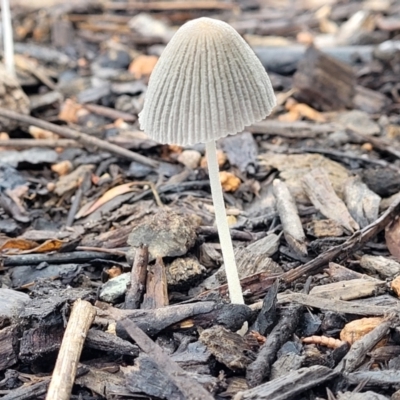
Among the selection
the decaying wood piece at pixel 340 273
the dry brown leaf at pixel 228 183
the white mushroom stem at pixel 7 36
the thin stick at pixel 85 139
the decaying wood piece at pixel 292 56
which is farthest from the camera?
the decaying wood piece at pixel 292 56

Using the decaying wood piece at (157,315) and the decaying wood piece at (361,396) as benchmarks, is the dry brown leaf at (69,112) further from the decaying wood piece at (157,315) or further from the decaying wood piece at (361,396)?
the decaying wood piece at (361,396)

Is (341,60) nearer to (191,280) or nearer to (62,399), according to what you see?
(191,280)

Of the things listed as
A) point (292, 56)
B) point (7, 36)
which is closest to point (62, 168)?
point (7, 36)

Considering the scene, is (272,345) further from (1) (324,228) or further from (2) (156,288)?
(1) (324,228)

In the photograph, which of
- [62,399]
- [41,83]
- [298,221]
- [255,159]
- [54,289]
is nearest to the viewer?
[62,399]

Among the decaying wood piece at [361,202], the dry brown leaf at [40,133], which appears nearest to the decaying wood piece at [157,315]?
the decaying wood piece at [361,202]

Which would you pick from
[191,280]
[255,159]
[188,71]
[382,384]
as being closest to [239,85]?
[188,71]
